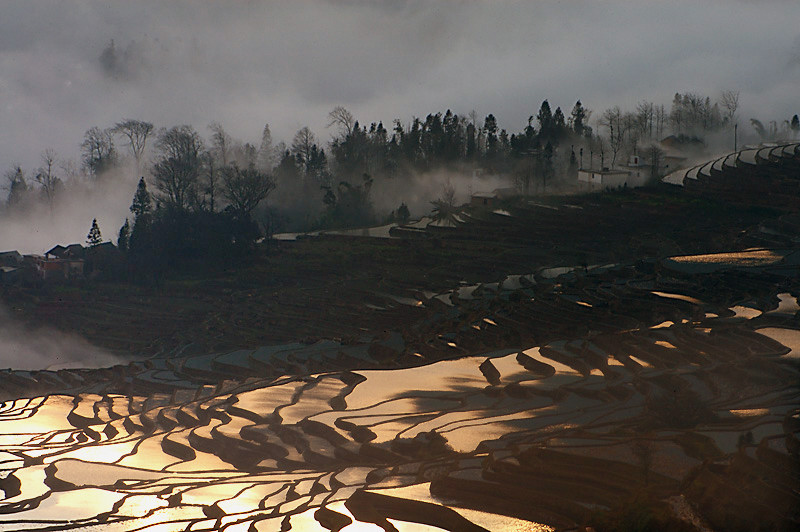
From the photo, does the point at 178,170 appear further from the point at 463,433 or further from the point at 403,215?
the point at 463,433

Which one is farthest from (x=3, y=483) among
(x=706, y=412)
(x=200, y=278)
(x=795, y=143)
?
(x=795, y=143)

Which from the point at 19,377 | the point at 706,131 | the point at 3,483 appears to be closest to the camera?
the point at 3,483

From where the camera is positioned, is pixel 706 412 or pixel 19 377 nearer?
pixel 706 412

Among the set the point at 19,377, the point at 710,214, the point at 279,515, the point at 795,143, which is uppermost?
the point at 795,143

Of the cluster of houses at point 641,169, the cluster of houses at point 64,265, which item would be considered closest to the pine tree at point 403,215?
the cluster of houses at point 641,169

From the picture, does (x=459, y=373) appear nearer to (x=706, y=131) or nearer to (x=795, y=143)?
(x=795, y=143)

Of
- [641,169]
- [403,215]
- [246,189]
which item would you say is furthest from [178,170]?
[641,169]

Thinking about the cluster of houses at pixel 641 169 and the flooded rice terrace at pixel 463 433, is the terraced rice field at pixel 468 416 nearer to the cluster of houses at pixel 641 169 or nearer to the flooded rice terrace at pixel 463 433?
the flooded rice terrace at pixel 463 433
